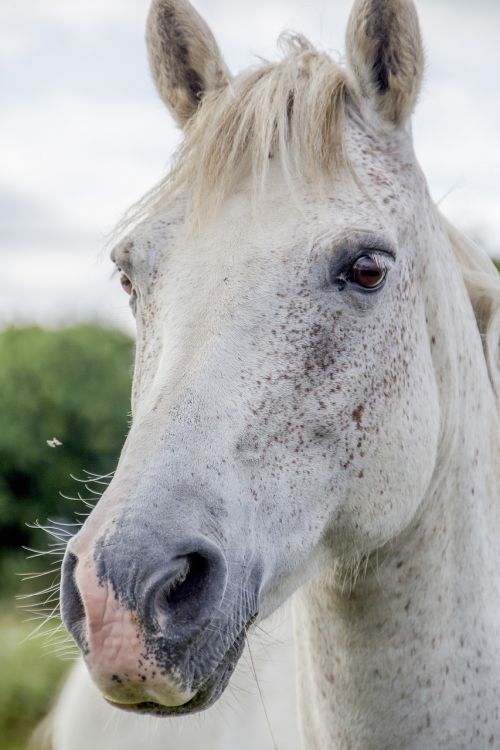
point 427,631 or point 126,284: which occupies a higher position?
point 126,284

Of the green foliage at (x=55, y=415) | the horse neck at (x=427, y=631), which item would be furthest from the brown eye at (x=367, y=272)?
the green foliage at (x=55, y=415)

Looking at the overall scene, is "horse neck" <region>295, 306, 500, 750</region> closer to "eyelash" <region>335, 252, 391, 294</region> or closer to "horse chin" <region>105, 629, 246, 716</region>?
"eyelash" <region>335, 252, 391, 294</region>

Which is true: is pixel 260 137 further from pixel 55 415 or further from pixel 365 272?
pixel 55 415

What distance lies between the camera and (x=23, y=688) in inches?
311

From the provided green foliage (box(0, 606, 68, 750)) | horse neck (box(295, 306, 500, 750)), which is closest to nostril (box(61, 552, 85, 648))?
horse neck (box(295, 306, 500, 750))

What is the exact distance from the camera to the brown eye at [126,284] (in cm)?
265

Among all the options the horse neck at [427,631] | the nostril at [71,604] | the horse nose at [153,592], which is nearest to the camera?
the horse nose at [153,592]

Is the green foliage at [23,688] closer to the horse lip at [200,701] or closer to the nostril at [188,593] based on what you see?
the horse lip at [200,701]

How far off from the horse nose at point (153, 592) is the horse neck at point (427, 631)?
75 cm

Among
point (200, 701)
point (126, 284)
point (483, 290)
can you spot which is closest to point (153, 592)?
point (200, 701)

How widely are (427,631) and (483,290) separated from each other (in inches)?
45.5

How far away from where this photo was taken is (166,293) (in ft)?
7.40

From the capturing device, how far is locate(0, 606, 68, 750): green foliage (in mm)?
7408

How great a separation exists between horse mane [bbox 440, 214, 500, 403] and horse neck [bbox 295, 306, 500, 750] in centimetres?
23
